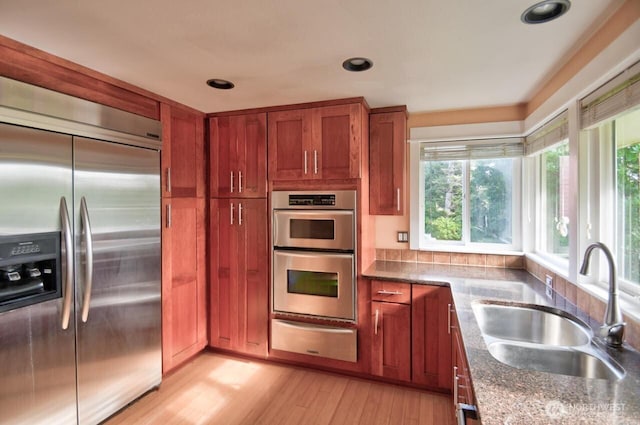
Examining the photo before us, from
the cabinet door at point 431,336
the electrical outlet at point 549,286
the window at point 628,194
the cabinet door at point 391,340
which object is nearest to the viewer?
the window at point 628,194

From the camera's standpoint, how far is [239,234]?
2.96 m

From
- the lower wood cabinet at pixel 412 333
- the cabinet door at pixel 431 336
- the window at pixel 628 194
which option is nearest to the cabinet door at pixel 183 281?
the lower wood cabinet at pixel 412 333

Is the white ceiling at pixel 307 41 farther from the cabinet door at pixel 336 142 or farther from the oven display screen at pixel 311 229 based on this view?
the oven display screen at pixel 311 229

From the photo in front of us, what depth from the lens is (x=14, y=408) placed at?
1643 mm

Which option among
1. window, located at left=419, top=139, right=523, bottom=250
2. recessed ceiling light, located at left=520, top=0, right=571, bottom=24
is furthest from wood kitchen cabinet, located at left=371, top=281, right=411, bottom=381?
recessed ceiling light, located at left=520, top=0, right=571, bottom=24

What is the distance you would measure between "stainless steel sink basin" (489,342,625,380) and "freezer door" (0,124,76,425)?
2257 mm

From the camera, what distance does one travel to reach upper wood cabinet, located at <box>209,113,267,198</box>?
2861 millimetres

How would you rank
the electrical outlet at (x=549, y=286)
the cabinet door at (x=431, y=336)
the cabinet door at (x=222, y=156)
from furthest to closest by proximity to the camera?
1. the cabinet door at (x=222, y=156)
2. the cabinet door at (x=431, y=336)
3. the electrical outlet at (x=549, y=286)

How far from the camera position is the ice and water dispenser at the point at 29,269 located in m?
1.64

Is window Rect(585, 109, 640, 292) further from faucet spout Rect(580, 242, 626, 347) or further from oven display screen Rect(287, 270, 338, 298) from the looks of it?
oven display screen Rect(287, 270, 338, 298)

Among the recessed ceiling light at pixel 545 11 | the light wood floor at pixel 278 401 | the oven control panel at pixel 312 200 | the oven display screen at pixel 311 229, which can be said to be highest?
the recessed ceiling light at pixel 545 11

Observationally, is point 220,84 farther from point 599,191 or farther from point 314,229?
point 599,191

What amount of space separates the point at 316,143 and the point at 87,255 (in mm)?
1750

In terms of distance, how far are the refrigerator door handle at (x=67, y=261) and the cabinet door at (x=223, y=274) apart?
1.26 m
